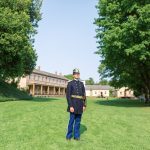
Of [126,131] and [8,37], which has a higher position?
[8,37]

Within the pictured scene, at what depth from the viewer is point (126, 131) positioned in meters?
14.2

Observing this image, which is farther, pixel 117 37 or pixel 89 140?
pixel 117 37

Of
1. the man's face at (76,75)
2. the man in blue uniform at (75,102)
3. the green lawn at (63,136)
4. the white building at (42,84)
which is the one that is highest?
the white building at (42,84)

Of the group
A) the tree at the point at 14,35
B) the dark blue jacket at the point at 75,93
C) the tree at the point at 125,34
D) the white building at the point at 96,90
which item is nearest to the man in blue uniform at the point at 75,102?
the dark blue jacket at the point at 75,93

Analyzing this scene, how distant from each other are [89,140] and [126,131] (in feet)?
9.99

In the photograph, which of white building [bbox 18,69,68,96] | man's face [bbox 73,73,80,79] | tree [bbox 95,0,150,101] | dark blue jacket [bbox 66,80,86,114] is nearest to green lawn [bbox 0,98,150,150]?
dark blue jacket [bbox 66,80,86,114]

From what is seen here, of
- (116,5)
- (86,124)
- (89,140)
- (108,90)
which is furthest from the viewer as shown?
(108,90)

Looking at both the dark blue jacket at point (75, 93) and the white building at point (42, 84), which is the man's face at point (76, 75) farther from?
the white building at point (42, 84)

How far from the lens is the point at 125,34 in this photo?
33.1m

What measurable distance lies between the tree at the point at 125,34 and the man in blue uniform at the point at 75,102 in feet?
67.8

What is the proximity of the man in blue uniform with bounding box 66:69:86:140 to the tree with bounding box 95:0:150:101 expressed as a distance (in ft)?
67.8

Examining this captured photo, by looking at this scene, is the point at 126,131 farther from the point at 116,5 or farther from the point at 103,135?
the point at 116,5

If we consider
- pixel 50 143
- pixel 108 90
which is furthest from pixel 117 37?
pixel 108 90

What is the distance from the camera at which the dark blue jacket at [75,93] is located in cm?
1166
